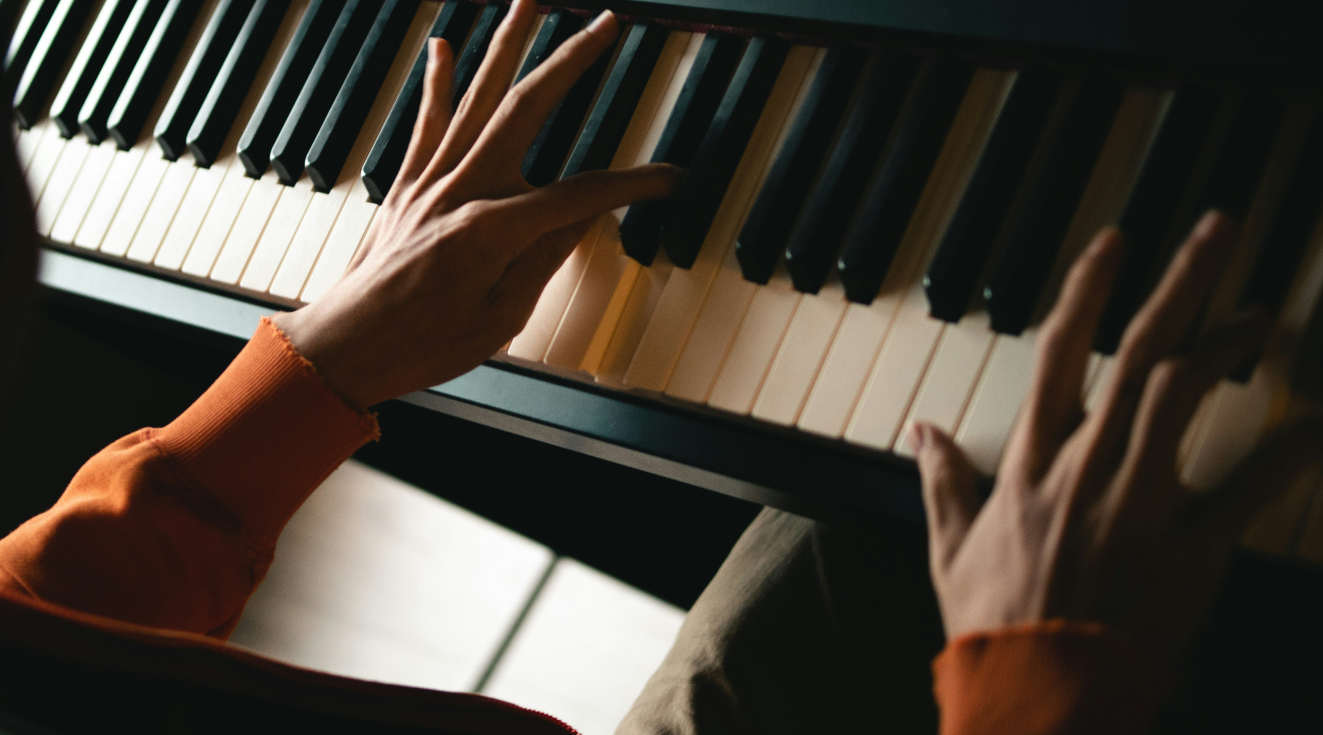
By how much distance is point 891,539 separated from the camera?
94 centimetres

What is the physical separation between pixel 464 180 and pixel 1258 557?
28.9 inches

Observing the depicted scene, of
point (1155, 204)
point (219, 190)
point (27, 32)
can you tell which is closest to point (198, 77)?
point (219, 190)

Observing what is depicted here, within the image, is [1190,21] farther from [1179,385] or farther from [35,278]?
[35,278]

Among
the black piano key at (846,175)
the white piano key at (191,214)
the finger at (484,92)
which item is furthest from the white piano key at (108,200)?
the black piano key at (846,175)

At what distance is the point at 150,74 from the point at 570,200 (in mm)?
726

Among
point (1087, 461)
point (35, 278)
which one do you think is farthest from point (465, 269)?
point (1087, 461)

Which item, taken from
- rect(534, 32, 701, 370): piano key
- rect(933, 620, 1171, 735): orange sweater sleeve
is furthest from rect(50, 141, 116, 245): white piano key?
rect(933, 620, 1171, 735): orange sweater sleeve

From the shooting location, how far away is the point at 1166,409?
521mm

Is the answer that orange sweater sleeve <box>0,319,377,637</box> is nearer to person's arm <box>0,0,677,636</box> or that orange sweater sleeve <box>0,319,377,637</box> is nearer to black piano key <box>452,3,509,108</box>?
person's arm <box>0,0,677,636</box>

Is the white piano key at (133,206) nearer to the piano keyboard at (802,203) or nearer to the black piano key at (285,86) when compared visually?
the piano keyboard at (802,203)

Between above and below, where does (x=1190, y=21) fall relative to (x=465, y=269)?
above

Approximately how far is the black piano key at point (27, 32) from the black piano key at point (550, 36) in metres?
0.83

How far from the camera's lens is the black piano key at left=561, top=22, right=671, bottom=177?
85 centimetres

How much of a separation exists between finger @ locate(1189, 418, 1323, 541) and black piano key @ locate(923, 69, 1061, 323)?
0.23m
